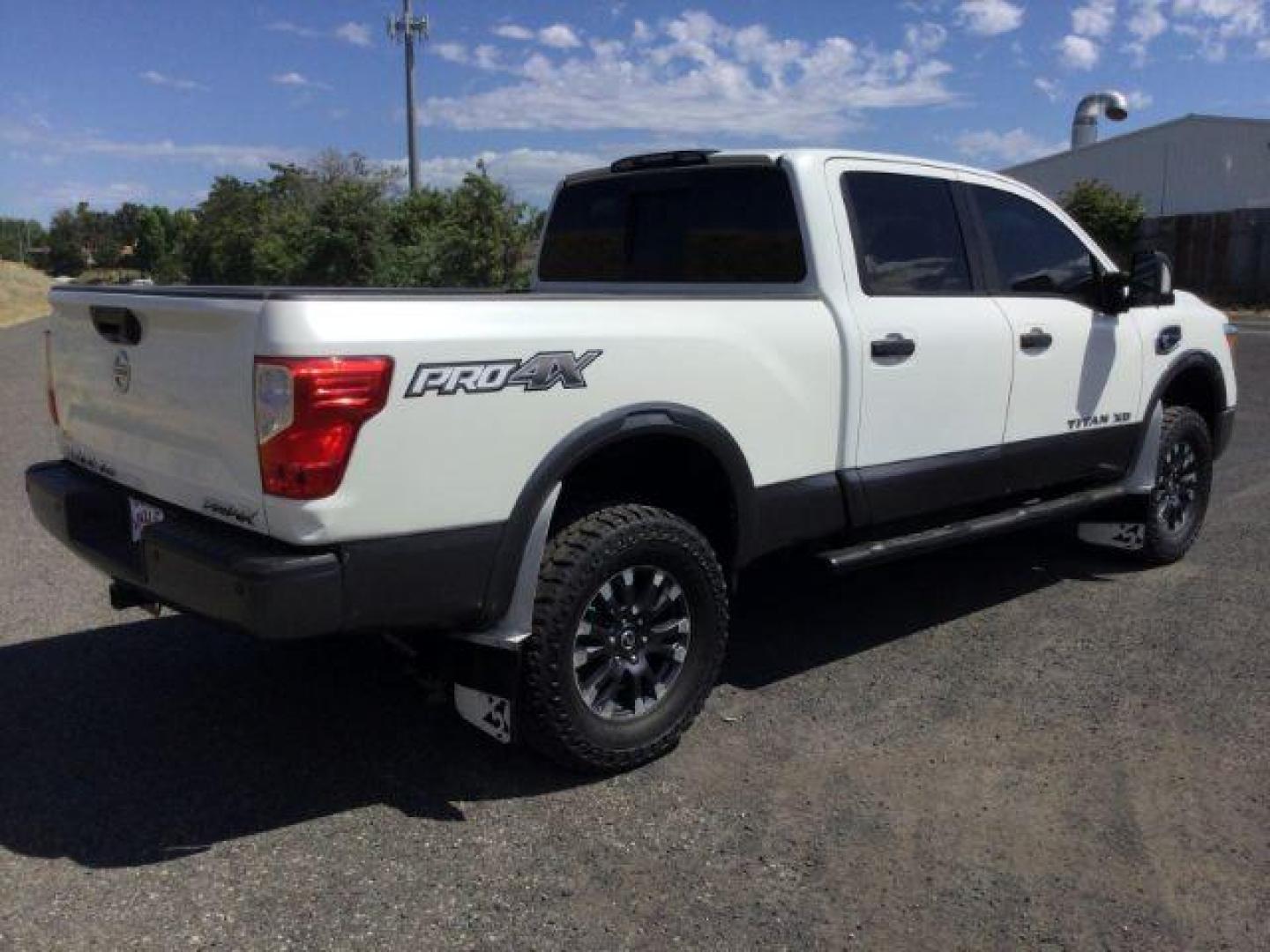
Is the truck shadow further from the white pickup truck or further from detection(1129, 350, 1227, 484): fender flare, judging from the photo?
detection(1129, 350, 1227, 484): fender flare

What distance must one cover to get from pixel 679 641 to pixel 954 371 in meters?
1.66

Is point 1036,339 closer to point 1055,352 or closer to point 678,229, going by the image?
point 1055,352

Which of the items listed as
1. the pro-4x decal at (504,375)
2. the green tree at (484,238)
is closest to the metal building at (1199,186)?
the green tree at (484,238)

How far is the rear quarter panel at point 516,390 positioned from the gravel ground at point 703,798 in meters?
0.95

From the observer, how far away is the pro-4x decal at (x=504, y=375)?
3.00 metres

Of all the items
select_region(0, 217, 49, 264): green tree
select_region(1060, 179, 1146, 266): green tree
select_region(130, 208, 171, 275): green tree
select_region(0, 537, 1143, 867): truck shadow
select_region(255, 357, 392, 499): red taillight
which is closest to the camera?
select_region(255, 357, 392, 499): red taillight

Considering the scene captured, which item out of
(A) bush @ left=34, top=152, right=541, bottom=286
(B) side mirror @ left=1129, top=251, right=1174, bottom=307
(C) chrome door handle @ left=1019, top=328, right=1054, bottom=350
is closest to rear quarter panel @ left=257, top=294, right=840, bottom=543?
(C) chrome door handle @ left=1019, top=328, right=1054, bottom=350

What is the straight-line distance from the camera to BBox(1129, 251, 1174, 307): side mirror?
5.48 m

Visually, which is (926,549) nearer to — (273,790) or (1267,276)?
(273,790)

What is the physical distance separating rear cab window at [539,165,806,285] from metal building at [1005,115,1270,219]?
43574 mm

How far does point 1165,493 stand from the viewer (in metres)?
6.10

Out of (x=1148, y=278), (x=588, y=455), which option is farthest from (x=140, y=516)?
(x=1148, y=278)

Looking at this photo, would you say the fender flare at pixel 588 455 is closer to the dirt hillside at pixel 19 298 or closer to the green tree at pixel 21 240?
the dirt hillside at pixel 19 298

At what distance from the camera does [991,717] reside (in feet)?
13.7
